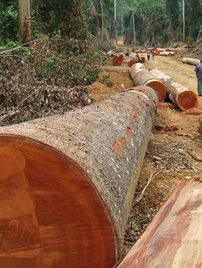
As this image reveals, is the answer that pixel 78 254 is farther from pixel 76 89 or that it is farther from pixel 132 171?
pixel 76 89

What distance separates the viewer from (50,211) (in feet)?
10.00

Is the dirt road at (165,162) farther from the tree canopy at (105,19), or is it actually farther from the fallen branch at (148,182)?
the tree canopy at (105,19)

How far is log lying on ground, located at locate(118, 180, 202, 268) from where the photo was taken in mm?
2557

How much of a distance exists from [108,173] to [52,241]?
2.50 feet

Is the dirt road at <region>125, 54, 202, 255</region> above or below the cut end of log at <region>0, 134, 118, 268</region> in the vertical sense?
below

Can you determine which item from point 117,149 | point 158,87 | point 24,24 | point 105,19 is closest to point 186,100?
point 158,87

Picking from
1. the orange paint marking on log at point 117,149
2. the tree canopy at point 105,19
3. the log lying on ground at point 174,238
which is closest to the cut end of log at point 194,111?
the tree canopy at point 105,19

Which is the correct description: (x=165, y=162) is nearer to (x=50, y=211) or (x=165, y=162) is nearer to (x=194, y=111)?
(x=50, y=211)

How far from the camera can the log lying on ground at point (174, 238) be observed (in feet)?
8.39

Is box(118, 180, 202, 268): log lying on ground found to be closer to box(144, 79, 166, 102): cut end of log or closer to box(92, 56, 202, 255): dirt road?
box(92, 56, 202, 255): dirt road

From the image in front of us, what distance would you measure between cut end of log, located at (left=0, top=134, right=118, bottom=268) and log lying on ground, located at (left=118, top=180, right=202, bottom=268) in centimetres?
30

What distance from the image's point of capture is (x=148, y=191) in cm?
607

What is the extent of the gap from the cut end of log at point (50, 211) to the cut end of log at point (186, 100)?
9.45 m

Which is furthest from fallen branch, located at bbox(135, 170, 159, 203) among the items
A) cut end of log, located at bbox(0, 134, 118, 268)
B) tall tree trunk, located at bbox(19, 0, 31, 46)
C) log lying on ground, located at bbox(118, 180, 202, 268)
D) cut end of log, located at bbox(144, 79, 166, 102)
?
tall tree trunk, located at bbox(19, 0, 31, 46)
